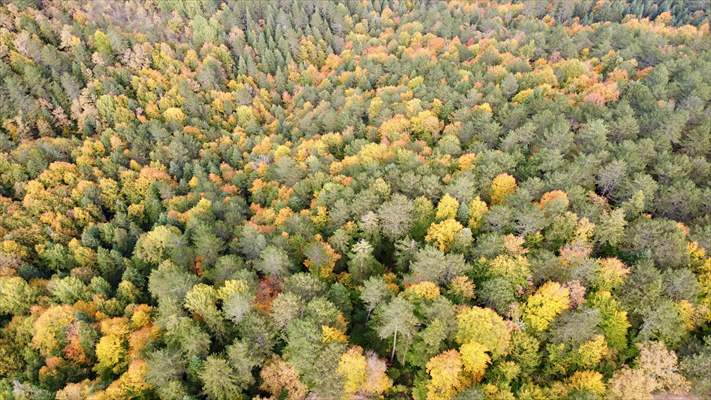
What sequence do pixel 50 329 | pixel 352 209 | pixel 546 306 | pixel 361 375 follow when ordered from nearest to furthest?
pixel 361 375, pixel 546 306, pixel 50 329, pixel 352 209

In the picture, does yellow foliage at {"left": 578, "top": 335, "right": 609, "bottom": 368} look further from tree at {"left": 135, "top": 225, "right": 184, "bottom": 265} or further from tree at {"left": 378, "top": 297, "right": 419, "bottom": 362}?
tree at {"left": 135, "top": 225, "right": 184, "bottom": 265}

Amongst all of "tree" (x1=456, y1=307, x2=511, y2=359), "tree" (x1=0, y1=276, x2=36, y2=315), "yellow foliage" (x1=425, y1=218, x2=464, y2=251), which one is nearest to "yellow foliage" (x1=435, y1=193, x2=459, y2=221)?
"yellow foliage" (x1=425, y1=218, x2=464, y2=251)

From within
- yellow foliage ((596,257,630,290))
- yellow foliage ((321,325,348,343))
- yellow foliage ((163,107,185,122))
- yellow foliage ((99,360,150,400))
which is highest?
yellow foliage ((163,107,185,122))

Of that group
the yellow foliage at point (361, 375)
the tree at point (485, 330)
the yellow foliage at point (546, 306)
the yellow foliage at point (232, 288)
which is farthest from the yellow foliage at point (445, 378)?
the yellow foliage at point (232, 288)

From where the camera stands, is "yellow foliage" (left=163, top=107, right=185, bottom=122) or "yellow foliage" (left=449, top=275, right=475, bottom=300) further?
"yellow foliage" (left=163, top=107, right=185, bottom=122)

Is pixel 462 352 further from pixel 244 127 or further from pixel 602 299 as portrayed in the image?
pixel 244 127

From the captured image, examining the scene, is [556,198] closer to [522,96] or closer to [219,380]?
[522,96]

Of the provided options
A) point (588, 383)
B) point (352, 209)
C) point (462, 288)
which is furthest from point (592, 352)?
point (352, 209)
